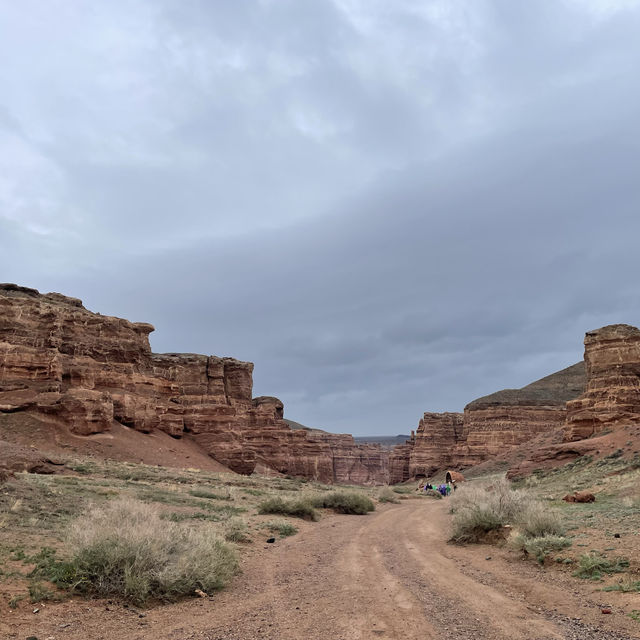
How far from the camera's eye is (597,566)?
8633 millimetres

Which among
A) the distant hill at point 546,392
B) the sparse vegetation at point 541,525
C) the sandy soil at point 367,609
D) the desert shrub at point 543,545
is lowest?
the sandy soil at point 367,609

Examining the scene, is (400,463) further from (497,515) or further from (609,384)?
(497,515)

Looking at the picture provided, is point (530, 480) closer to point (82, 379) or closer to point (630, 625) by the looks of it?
point (630, 625)

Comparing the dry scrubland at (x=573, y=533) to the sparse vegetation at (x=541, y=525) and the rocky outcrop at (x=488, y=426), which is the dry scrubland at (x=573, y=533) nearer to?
the sparse vegetation at (x=541, y=525)

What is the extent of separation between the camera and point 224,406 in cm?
5009

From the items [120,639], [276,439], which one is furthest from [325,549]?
[276,439]

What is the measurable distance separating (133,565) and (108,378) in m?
37.4

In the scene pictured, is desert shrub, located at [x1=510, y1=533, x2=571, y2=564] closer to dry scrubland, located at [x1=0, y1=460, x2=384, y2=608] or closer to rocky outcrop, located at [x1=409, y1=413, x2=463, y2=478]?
dry scrubland, located at [x1=0, y1=460, x2=384, y2=608]

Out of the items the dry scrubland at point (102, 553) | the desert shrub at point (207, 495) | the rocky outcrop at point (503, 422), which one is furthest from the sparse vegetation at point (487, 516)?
the rocky outcrop at point (503, 422)

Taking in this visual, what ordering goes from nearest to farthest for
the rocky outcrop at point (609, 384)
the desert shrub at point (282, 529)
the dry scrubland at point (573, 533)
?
the dry scrubland at point (573, 533) → the desert shrub at point (282, 529) → the rocky outcrop at point (609, 384)

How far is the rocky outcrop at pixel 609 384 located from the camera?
3631cm

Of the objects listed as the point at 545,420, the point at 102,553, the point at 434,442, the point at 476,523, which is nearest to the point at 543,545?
the point at 476,523

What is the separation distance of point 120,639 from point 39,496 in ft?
28.4

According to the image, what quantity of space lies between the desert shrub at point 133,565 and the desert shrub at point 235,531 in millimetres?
4902
